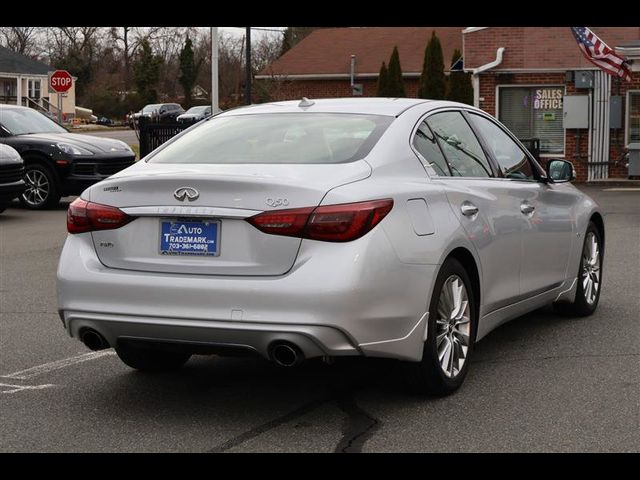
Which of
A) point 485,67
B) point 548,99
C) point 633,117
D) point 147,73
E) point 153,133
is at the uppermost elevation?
point 147,73

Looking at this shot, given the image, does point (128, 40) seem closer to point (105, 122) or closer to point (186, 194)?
point (105, 122)

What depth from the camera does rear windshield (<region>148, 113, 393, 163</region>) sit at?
5645 mm

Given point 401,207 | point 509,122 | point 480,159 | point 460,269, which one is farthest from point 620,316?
point 509,122

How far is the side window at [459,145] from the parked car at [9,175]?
35.2 feet

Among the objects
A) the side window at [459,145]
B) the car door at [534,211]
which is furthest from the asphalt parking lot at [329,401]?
the side window at [459,145]

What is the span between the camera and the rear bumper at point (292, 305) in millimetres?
4988

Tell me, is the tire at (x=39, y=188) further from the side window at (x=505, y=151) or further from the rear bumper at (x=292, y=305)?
the rear bumper at (x=292, y=305)

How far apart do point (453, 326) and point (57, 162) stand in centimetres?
1334

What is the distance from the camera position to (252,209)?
5105mm

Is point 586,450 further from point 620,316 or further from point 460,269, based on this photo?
point 620,316

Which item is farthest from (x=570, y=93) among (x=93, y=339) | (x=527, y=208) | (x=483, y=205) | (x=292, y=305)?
(x=292, y=305)

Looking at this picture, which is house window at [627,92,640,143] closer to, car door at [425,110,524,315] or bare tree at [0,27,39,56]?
car door at [425,110,524,315]

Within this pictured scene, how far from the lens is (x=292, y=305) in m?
4.99
